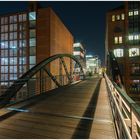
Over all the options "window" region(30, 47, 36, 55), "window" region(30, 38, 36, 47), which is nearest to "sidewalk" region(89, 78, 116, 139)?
"window" region(30, 47, 36, 55)

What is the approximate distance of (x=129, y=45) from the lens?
40.9 m

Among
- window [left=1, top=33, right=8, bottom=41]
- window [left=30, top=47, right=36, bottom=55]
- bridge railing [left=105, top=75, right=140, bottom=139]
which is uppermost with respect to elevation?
window [left=1, top=33, right=8, bottom=41]

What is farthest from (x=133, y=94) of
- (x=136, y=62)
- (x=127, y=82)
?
(x=136, y=62)

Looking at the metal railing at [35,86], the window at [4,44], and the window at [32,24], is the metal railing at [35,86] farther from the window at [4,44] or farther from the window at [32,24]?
the window at [32,24]

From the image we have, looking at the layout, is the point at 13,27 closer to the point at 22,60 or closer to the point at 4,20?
the point at 4,20

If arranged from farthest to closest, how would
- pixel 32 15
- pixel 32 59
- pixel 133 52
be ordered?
1. pixel 133 52
2. pixel 32 15
3. pixel 32 59

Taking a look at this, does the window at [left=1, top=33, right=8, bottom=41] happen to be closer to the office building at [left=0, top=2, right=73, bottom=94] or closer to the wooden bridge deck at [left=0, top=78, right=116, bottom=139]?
the office building at [left=0, top=2, right=73, bottom=94]

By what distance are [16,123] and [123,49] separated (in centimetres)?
3983

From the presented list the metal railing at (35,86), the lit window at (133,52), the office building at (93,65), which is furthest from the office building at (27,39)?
the office building at (93,65)

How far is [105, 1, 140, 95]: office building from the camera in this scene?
4031cm

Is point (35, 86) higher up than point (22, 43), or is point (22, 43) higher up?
point (22, 43)

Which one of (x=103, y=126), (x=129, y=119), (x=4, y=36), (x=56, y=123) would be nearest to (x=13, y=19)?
(x=4, y=36)

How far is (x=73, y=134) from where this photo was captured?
429cm

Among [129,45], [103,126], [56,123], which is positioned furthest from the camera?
[129,45]
